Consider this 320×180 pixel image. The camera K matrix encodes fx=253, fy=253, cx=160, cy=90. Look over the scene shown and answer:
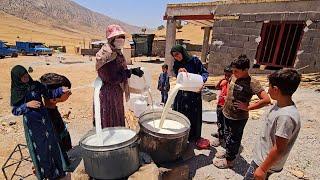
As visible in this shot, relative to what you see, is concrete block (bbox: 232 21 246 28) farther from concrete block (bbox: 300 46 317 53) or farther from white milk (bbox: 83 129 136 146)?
white milk (bbox: 83 129 136 146)

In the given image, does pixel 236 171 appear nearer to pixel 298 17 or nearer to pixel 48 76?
pixel 48 76

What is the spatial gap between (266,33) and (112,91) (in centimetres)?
748

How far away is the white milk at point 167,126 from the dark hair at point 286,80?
1.32m

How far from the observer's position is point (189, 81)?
140 inches

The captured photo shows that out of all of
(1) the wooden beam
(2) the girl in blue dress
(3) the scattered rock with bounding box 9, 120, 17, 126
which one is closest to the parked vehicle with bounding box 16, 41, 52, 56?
(1) the wooden beam

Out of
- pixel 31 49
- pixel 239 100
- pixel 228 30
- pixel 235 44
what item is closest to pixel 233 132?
pixel 239 100

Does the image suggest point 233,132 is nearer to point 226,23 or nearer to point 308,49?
point 308,49

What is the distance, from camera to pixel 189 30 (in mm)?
37781

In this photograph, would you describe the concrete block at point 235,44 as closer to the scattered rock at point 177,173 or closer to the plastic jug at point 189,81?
the plastic jug at point 189,81

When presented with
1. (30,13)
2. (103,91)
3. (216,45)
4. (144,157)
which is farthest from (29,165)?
(30,13)

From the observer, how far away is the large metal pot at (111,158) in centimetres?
238

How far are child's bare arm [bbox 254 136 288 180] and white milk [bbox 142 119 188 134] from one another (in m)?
1.08

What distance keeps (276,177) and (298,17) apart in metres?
6.55

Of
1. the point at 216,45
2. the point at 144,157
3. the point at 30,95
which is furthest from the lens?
the point at 216,45
